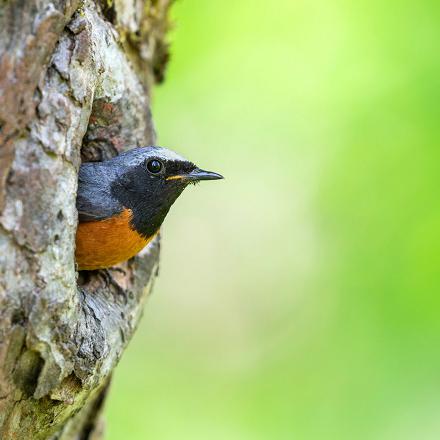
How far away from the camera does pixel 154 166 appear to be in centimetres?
475

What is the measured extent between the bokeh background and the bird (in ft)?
12.1

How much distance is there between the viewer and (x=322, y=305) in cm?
899

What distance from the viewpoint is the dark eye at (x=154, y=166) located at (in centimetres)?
474

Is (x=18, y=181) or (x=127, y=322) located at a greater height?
(x=18, y=181)

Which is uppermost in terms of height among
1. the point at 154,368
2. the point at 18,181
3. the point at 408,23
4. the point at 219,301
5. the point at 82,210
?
the point at 408,23

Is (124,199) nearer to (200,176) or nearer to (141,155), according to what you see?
(141,155)

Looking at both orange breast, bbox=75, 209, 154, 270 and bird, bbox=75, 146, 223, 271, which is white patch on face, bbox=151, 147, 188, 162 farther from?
orange breast, bbox=75, 209, 154, 270

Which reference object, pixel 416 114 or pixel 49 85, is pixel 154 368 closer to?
pixel 416 114

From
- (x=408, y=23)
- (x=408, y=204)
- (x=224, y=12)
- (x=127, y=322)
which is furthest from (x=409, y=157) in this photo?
(x=127, y=322)

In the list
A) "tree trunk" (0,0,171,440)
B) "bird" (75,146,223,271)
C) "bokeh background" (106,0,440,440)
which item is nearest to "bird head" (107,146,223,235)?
"bird" (75,146,223,271)

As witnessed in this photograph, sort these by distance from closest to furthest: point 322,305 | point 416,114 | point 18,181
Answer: point 18,181 < point 416,114 < point 322,305

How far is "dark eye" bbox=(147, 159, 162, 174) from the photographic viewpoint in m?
4.74

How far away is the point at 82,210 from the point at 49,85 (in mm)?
1054

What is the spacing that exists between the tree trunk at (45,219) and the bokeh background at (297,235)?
4277mm
